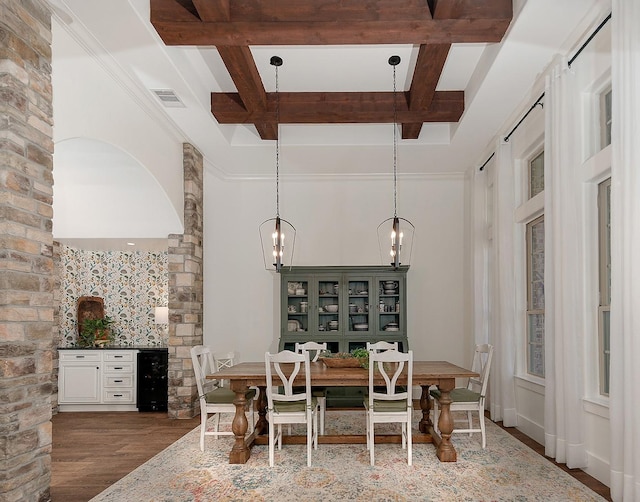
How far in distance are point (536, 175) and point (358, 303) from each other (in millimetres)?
3040

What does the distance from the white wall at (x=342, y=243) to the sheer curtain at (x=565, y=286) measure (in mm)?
3475

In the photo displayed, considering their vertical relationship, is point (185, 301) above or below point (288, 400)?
above

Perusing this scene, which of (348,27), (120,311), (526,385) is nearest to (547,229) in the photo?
(526,385)

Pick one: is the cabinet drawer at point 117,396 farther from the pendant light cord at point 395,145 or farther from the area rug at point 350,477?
the pendant light cord at point 395,145

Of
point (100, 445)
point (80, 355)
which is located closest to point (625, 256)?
point (100, 445)

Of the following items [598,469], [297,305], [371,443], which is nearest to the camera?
[598,469]

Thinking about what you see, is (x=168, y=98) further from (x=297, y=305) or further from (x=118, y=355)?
(x=118, y=355)

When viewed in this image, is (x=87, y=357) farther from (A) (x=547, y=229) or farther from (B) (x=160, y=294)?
(A) (x=547, y=229)

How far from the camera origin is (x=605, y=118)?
4.27m

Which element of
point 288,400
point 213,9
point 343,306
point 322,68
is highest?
point 322,68

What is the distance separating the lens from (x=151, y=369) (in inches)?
286

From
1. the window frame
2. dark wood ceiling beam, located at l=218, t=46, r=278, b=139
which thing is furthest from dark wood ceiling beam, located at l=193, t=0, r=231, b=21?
the window frame

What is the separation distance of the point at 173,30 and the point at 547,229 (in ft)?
11.4

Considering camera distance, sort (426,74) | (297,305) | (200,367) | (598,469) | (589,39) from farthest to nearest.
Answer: (297,305) → (200,367) → (426,74) → (598,469) → (589,39)
